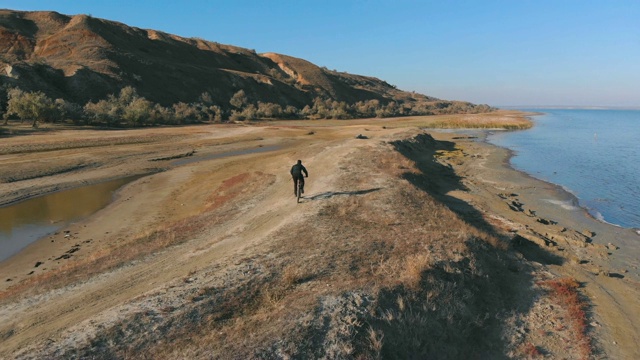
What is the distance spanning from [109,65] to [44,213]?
2962 inches

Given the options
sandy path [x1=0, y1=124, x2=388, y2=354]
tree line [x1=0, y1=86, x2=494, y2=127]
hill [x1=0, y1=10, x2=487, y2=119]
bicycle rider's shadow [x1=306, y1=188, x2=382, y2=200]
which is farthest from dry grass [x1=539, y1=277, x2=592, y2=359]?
hill [x1=0, y1=10, x2=487, y2=119]

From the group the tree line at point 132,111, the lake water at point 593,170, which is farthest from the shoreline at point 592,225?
the tree line at point 132,111

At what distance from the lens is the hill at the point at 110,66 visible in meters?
72.8

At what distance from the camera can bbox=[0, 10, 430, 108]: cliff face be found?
73000 millimetres

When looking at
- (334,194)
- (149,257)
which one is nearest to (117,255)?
(149,257)

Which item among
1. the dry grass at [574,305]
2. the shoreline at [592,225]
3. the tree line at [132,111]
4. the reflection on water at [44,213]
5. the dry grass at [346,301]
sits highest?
the tree line at [132,111]

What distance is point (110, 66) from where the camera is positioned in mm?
87188

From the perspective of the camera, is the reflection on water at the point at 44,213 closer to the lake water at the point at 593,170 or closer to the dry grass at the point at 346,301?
the dry grass at the point at 346,301

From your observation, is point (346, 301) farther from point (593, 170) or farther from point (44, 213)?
point (593, 170)

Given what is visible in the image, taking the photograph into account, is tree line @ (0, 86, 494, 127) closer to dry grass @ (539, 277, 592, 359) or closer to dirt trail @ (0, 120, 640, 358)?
dirt trail @ (0, 120, 640, 358)

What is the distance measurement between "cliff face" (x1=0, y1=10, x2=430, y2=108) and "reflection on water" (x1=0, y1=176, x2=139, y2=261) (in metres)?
49.3

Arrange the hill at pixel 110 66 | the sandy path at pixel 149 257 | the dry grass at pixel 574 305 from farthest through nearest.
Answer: the hill at pixel 110 66 < the dry grass at pixel 574 305 < the sandy path at pixel 149 257

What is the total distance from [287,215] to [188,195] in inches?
515

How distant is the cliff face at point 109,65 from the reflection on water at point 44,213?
49.3 m
